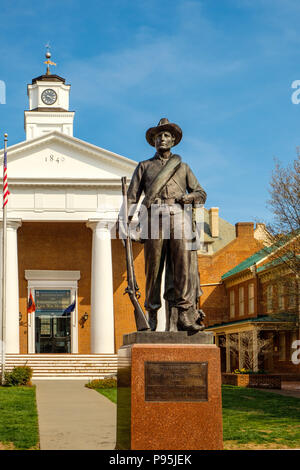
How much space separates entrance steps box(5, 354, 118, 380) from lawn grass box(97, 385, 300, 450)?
976 centimetres

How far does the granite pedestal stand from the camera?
8.55 meters

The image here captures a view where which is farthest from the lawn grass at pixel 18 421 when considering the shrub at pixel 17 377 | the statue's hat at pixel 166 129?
the statue's hat at pixel 166 129

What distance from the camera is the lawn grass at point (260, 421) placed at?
12484 millimetres

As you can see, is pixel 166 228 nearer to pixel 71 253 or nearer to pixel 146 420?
pixel 146 420

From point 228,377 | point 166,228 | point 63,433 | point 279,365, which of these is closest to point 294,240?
point 228,377

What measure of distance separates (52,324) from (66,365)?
11.1 m

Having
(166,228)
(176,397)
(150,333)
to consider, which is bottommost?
(176,397)

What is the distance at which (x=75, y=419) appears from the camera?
16.0m

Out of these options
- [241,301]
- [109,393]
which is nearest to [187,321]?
[109,393]

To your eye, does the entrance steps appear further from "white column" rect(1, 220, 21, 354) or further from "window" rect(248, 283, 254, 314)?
"window" rect(248, 283, 254, 314)

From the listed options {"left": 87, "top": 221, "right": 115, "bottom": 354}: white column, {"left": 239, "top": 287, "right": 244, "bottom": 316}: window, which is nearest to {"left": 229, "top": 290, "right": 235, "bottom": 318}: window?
{"left": 239, "top": 287, "right": 244, "bottom": 316}: window

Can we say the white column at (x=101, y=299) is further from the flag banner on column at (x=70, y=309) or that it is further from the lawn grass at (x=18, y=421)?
the lawn grass at (x=18, y=421)
